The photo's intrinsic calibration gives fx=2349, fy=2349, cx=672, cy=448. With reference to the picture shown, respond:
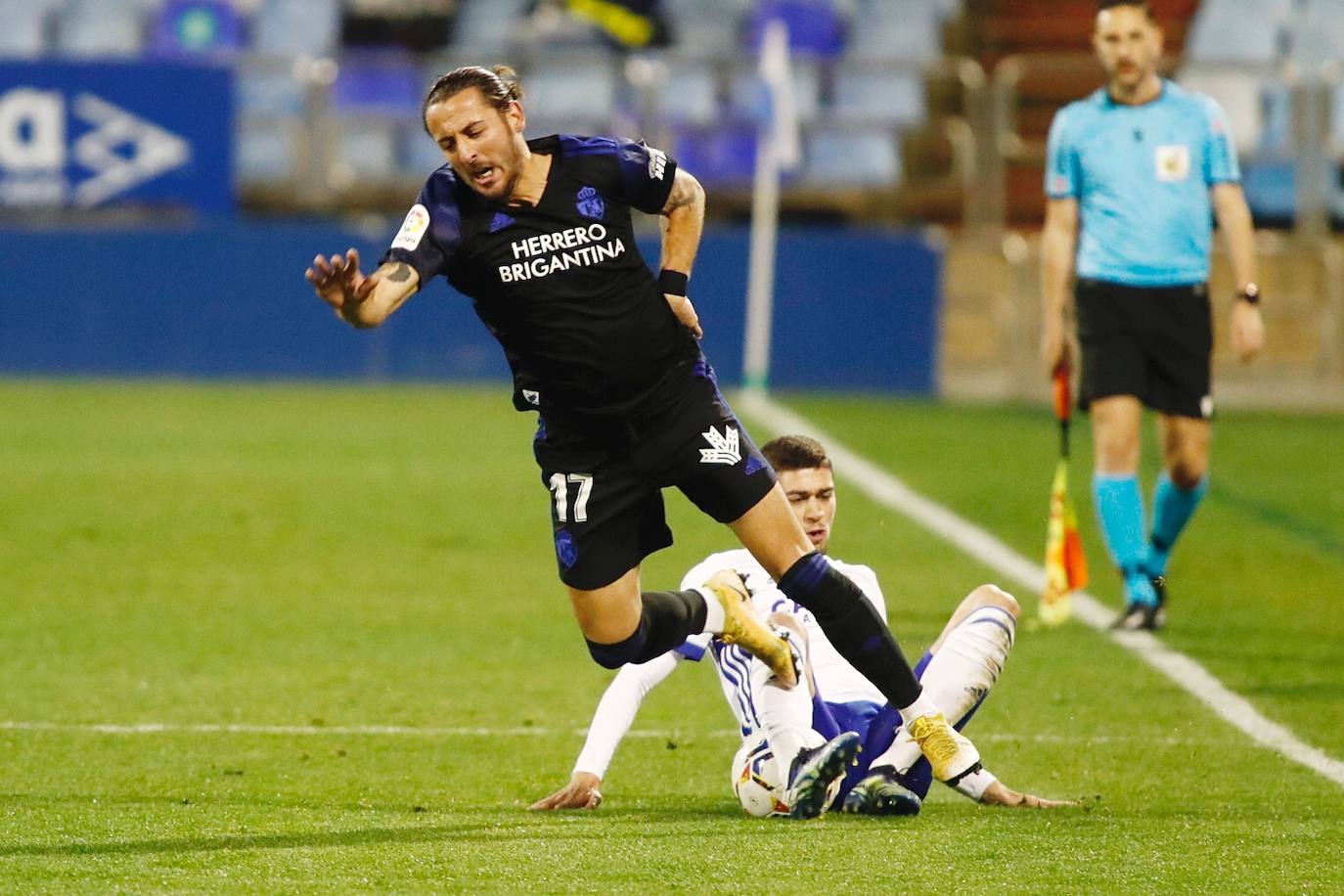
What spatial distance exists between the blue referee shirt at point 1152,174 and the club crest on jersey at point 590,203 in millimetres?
3698

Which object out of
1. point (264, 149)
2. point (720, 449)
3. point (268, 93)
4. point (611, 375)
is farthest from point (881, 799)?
point (268, 93)

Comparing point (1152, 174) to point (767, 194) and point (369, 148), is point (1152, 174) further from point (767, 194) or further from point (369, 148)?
point (369, 148)

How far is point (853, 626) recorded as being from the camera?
544 centimetres

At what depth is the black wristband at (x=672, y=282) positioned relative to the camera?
568 cm

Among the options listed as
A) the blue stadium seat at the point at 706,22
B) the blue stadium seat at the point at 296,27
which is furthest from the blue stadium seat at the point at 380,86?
the blue stadium seat at the point at 706,22

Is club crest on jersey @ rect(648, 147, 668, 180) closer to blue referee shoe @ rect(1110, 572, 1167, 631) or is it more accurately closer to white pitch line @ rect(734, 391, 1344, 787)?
white pitch line @ rect(734, 391, 1344, 787)

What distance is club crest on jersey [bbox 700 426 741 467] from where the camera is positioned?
18.2ft

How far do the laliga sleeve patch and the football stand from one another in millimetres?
1408

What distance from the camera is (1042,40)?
71.4 feet

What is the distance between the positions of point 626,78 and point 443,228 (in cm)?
1446

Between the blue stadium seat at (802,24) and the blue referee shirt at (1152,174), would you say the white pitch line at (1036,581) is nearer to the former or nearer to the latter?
the blue referee shirt at (1152,174)

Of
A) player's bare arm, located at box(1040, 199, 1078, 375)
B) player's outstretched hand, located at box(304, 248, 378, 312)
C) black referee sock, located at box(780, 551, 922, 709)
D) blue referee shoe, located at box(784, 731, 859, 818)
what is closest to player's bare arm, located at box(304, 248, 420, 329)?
player's outstretched hand, located at box(304, 248, 378, 312)

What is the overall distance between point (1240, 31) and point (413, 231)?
16980 mm

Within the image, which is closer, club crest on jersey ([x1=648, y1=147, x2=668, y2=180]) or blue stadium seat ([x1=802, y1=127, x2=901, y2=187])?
club crest on jersey ([x1=648, y1=147, x2=668, y2=180])
